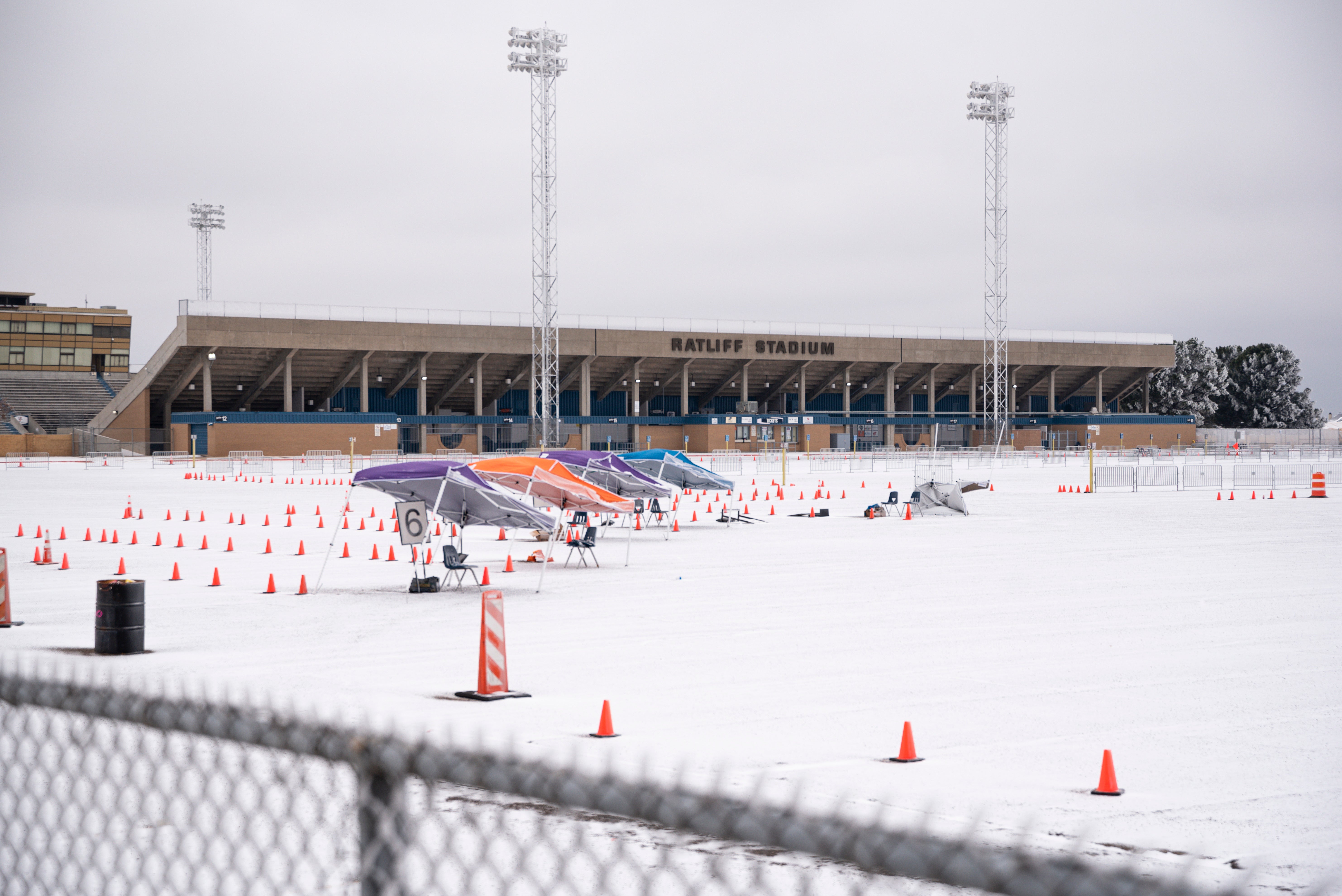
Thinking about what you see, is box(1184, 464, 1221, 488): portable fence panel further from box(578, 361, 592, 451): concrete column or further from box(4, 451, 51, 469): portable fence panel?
box(4, 451, 51, 469): portable fence panel

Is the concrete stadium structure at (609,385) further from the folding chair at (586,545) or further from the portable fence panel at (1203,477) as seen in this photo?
the folding chair at (586,545)

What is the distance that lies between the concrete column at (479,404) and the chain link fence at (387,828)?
8479 centimetres

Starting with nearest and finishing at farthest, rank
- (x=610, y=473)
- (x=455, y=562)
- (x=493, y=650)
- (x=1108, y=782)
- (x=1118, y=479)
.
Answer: (x=1108, y=782)
(x=493, y=650)
(x=455, y=562)
(x=610, y=473)
(x=1118, y=479)

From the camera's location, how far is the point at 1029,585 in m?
18.5

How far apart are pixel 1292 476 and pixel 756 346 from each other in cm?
5112

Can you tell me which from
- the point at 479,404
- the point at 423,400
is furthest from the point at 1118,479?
the point at 423,400

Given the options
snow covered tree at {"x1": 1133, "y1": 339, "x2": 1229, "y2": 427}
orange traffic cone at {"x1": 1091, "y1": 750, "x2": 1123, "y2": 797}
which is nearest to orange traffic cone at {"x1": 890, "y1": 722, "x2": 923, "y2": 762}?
orange traffic cone at {"x1": 1091, "y1": 750, "x2": 1123, "y2": 797}

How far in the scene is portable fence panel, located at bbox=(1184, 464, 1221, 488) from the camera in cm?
4950

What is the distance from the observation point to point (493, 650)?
35.4ft

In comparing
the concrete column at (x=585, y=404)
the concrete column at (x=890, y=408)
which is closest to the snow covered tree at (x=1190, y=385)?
the concrete column at (x=890, y=408)

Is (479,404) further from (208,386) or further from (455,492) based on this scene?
(455,492)

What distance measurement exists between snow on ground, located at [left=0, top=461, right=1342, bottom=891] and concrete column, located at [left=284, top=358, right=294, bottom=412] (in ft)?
201

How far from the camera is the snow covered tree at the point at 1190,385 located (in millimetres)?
130000

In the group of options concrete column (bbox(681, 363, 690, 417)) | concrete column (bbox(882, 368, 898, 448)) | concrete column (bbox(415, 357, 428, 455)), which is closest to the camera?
concrete column (bbox(415, 357, 428, 455))
